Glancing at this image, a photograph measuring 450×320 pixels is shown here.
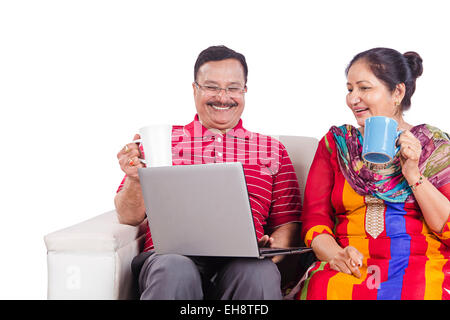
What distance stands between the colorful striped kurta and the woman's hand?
0.02 metres

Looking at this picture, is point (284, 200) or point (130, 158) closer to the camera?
point (130, 158)

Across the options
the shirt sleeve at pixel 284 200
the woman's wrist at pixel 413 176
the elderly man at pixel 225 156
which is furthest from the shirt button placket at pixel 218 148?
the woman's wrist at pixel 413 176

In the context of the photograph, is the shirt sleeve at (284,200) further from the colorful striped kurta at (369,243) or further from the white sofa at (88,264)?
the white sofa at (88,264)

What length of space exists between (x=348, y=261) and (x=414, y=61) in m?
0.82

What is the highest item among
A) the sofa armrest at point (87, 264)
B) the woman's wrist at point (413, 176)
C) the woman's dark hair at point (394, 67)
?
the woman's dark hair at point (394, 67)

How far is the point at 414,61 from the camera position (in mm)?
1937

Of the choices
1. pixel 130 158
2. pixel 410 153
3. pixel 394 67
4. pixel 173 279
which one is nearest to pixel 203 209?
pixel 173 279

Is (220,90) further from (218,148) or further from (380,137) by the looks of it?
(380,137)

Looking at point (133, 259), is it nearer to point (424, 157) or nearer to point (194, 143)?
point (194, 143)

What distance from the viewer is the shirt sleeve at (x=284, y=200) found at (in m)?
2.01

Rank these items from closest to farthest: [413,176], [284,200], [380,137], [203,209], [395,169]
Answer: [203,209], [380,137], [413,176], [395,169], [284,200]

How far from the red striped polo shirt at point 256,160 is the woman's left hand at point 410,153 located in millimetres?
483

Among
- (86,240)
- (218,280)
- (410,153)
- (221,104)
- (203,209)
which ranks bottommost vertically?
(218,280)
